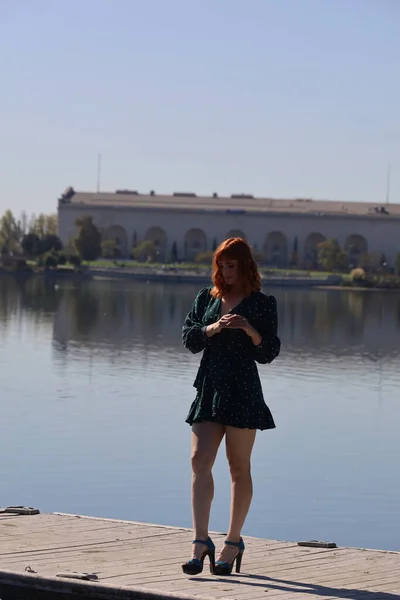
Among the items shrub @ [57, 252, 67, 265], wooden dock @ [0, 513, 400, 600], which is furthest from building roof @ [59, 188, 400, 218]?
wooden dock @ [0, 513, 400, 600]

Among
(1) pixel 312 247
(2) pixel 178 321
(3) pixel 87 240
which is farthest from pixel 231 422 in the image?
(1) pixel 312 247

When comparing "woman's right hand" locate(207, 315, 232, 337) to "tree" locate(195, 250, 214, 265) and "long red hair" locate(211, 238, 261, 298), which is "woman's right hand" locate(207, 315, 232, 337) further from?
"tree" locate(195, 250, 214, 265)

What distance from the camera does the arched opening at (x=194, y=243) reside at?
126 metres

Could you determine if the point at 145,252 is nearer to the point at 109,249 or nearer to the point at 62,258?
the point at 109,249

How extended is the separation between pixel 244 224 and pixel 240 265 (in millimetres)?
116337

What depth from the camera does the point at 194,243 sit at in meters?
127

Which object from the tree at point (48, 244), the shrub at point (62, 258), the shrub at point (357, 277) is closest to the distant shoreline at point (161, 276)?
the shrub at point (357, 277)

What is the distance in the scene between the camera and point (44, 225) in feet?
432

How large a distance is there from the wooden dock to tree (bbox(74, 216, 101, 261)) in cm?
Result: 10576

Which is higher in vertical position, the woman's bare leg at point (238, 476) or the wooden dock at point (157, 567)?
the woman's bare leg at point (238, 476)

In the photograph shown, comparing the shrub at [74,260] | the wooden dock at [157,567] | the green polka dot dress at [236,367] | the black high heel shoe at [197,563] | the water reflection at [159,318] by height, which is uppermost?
the green polka dot dress at [236,367]

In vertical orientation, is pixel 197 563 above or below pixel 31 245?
above

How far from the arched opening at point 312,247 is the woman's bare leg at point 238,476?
114658mm

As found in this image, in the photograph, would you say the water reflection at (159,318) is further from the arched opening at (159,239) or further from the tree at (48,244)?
the arched opening at (159,239)
